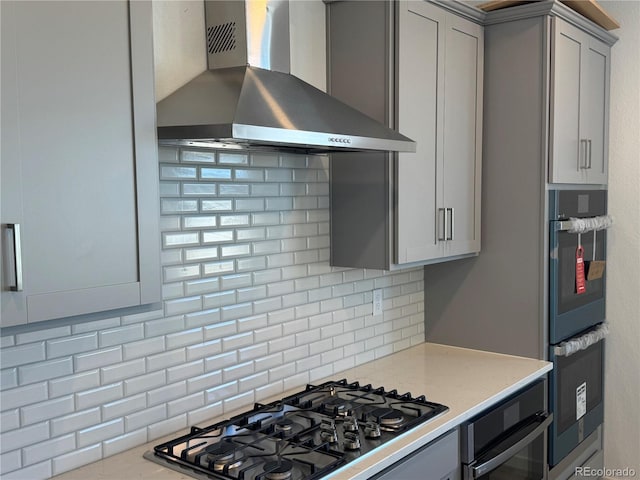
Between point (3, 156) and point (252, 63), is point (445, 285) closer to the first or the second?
point (252, 63)

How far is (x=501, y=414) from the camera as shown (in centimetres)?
249

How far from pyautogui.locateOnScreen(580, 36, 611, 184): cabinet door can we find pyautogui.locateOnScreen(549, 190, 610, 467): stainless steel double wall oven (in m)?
0.13

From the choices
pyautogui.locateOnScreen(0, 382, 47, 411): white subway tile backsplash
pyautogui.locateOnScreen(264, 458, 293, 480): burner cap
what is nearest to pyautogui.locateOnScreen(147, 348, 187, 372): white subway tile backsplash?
pyautogui.locateOnScreen(0, 382, 47, 411): white subway tile backsplash

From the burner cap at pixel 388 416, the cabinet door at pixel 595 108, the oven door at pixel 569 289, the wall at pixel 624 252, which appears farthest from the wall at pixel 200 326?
the wall at pixel 624 252

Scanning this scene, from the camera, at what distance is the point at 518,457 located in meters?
2.62

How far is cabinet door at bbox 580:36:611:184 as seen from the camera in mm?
3146

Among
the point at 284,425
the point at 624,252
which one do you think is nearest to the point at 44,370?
the point at 284,425

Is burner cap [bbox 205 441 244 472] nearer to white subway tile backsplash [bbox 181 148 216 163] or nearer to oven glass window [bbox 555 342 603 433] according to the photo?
white subway tile backsplash [bbox 181 148 216 163]

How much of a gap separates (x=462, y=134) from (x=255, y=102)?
134 centimetres

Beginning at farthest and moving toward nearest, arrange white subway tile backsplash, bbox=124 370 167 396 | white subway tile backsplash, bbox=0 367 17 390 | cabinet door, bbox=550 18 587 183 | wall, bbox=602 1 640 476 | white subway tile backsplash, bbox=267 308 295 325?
1. wall, bbox=602 1 640 476
2. cabinet door, bbox=550 18 587 183
3. white subway tile backsplash, bbox=267 308 295 325
4. white subway tile backsplash, bbox=124 370 167 396
5. white subway tile backsplash, bbox=0 367 17 390

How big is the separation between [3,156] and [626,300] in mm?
3203

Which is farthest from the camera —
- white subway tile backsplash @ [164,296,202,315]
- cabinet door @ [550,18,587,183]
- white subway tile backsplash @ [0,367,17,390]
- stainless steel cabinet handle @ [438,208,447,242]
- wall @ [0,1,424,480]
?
cabinet door @ [550,18,587,183]

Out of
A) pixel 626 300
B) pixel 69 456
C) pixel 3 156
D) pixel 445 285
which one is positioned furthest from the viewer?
pixel 626 300

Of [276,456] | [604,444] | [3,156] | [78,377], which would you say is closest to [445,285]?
[604,444]
